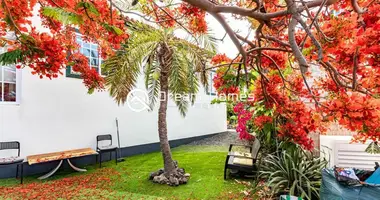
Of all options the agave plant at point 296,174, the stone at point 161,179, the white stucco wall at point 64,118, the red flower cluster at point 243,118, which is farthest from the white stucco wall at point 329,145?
the white stucco wall at point 64,118

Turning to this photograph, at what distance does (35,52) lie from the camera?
2664 mm

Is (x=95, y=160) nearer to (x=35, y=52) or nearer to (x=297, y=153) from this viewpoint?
(x=35, y=52)

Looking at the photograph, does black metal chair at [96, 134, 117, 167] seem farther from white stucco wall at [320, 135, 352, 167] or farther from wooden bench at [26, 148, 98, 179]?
white stucco wall at [320, 135, 352, 167]

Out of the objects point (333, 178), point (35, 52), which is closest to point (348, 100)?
point (333, 178)

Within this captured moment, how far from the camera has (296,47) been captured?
1601mm

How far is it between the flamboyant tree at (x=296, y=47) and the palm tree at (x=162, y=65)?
180 centimetres

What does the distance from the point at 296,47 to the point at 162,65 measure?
4595mm

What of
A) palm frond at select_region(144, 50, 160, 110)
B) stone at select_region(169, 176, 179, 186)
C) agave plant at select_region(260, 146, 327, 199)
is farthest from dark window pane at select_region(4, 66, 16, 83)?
agave plant at select_region(260, 146, 327, 199)

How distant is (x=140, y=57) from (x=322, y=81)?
439 centimetres

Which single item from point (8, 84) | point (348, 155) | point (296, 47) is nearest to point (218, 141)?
point (348, 155)

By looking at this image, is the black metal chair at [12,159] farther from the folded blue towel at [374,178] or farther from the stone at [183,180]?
the folded blue towel at [374,178]

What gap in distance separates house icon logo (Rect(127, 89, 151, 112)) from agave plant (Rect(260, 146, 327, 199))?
20.0ft

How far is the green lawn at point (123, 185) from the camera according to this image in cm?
485

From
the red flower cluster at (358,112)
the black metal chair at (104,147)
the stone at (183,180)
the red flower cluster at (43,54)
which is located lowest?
the stone at (183,180)
